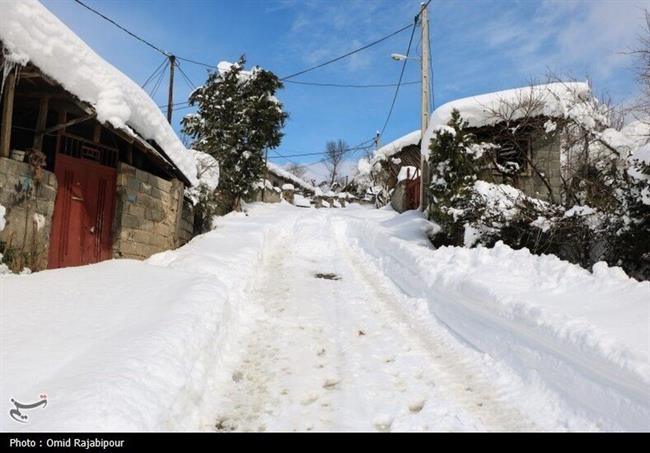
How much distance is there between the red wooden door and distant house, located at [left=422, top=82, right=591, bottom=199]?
8.54m

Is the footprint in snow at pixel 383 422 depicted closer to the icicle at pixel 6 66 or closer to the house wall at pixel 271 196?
the icicle at pixel 6 66

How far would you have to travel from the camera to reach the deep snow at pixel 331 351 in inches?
121

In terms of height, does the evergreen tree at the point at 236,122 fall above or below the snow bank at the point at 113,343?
above

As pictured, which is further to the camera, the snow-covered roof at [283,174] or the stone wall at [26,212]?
the snow-covered roof at [283,174]

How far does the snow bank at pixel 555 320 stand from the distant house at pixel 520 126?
645 centimetres

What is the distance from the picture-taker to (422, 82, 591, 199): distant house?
12539 mm

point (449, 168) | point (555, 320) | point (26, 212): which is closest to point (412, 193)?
point (449, 168)

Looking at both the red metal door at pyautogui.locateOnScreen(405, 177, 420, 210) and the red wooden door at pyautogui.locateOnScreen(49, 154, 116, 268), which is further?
the red metal door at pyautogui.locateOnScreen(405, 177, 420, 210)

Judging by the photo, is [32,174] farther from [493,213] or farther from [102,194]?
[493,213]

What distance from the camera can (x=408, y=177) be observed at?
63.9 ft

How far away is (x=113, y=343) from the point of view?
3.69m

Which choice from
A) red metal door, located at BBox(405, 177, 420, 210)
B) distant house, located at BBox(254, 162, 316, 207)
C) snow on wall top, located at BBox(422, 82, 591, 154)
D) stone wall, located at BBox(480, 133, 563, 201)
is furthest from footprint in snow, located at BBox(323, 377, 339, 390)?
distant house, located at BBox(254, 162, 316, 207)

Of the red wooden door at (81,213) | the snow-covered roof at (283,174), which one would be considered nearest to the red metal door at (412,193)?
the red wooden door at (81,213)

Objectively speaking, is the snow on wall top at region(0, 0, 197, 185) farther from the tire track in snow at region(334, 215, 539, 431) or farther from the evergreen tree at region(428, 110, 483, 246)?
the evergreen tree at region(428, 110, 483, 246)
